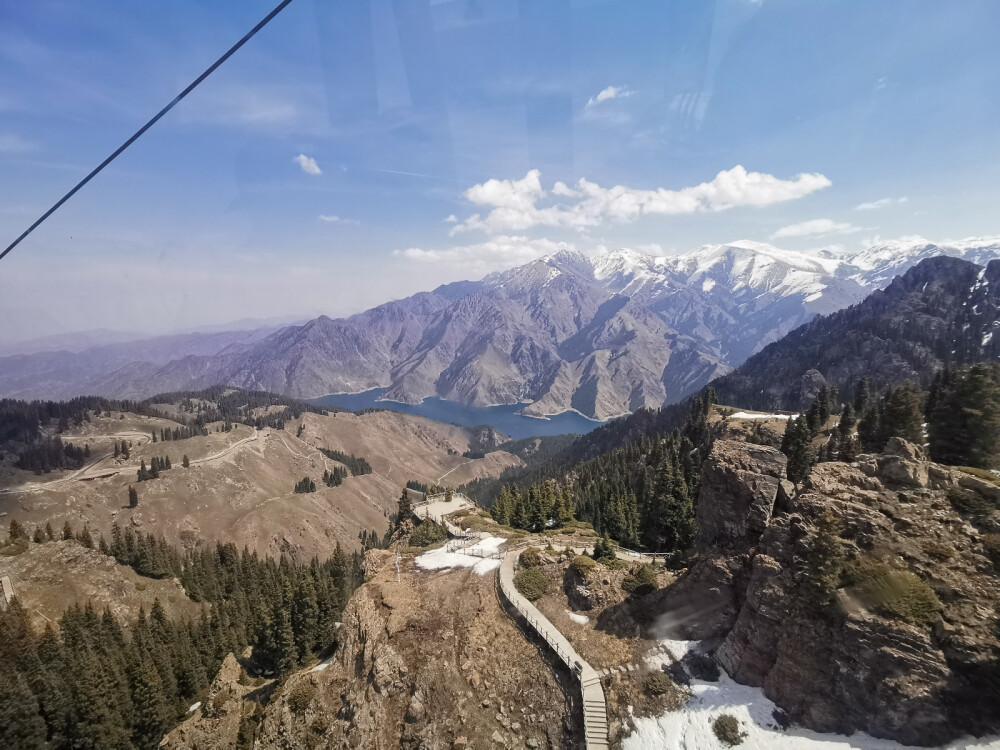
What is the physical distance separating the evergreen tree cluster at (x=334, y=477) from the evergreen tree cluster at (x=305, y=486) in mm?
8576

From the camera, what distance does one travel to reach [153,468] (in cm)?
14288

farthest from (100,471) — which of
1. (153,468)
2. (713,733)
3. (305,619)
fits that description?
(713,733)

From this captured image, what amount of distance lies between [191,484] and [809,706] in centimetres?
16520

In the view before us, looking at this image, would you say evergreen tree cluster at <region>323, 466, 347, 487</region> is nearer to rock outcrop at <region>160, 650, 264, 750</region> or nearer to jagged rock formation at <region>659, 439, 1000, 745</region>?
rock outcrop at <region>160, 650, 264, 750</region>

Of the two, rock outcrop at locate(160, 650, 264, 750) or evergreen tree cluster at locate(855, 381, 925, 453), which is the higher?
evergreen tree cluster at locate(855, 381, 925, 453)

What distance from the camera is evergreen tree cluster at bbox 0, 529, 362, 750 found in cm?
3484

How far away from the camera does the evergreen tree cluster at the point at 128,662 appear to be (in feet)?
114

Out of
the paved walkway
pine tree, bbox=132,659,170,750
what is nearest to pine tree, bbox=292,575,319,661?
pine tree, bbox=132,659,170,750

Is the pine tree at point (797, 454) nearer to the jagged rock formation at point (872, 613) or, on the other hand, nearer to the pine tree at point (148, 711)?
the jagged rock formation at point (872, 613)

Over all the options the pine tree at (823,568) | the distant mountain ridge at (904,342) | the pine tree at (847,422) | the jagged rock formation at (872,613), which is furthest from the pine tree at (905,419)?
the distant mountain ridge at (904,342)

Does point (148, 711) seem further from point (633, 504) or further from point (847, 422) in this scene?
point (847, 422)

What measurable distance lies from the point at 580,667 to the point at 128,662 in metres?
49.2

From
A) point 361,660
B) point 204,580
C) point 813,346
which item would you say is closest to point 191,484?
point 204,580

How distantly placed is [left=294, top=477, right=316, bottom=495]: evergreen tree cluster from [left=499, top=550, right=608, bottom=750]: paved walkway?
497 feet
